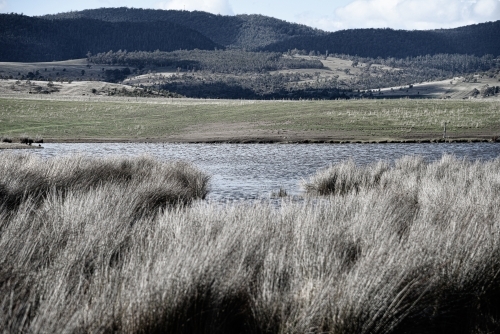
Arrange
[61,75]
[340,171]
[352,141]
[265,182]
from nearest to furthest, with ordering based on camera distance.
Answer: [340,171] → [265,182] → [352,141] → [61,75]

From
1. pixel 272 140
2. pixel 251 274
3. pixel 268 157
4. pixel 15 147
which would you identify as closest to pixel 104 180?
pixel 251 274

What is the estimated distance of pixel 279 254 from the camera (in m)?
7.84

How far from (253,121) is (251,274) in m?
63.0

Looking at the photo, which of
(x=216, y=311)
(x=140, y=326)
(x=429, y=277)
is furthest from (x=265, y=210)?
(x=140, y=326)

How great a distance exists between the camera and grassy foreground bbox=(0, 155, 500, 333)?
19.7 ft

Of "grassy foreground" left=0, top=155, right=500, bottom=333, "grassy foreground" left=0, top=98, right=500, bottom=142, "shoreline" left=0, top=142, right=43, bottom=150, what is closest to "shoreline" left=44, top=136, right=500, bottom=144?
"grassy foreground" left=0, top=98, right=500, bottom=142

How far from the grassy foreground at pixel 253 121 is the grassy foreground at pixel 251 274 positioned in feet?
159

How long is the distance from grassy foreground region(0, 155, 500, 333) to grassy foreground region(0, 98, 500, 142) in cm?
4858

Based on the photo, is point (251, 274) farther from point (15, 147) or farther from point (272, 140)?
point (272, 140)

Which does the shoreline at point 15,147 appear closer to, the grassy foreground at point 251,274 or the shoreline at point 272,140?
the shoreline at point 272,140

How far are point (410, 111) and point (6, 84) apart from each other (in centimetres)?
8777

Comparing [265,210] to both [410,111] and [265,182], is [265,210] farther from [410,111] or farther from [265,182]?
[410,111]

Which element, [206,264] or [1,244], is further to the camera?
[1,244]

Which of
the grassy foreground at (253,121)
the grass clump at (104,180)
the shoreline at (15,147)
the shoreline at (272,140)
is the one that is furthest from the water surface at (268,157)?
the grassy foreground at (253,121)
